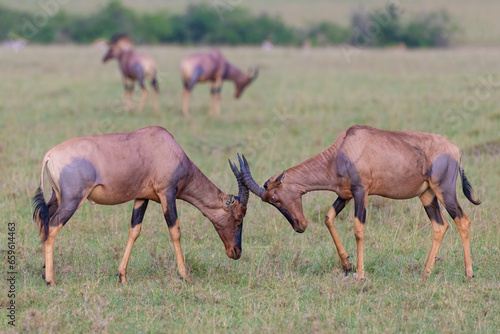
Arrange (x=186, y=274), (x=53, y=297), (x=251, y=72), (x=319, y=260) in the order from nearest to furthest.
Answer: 1. (x=53, y=297)
2. (x=186, y=274)
3. (x=319, y=260)
4. (x=251, y=72)

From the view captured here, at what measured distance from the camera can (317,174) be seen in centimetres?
691

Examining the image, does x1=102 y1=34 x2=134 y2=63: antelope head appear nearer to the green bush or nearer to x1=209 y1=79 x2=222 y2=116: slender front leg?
x1=209 y1=79 x2=222 y2=116: slender front leg

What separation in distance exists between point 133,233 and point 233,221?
0.97 m

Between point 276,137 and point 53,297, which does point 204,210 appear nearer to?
point 53,297

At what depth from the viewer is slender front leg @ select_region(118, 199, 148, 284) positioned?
661 centimetres

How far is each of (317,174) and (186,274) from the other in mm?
1564

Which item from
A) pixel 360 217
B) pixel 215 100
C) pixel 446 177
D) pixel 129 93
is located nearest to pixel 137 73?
pixel 129 93

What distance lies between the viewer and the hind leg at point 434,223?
6.89 m

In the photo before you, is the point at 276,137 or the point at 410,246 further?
the point at 276,137

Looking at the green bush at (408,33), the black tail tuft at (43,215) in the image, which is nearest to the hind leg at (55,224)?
the black tail tuft at (43,215)

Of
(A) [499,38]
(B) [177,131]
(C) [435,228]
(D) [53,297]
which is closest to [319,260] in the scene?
(C) [435,228]

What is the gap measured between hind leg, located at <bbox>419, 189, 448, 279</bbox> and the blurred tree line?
30.6 m

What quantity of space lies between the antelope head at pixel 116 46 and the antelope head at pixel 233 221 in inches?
488

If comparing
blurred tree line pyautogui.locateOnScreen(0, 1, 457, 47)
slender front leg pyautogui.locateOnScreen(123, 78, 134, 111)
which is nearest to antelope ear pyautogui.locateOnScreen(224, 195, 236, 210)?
slender front leg pyautogui.locateOnScreen(123, 78, 134, 111)
